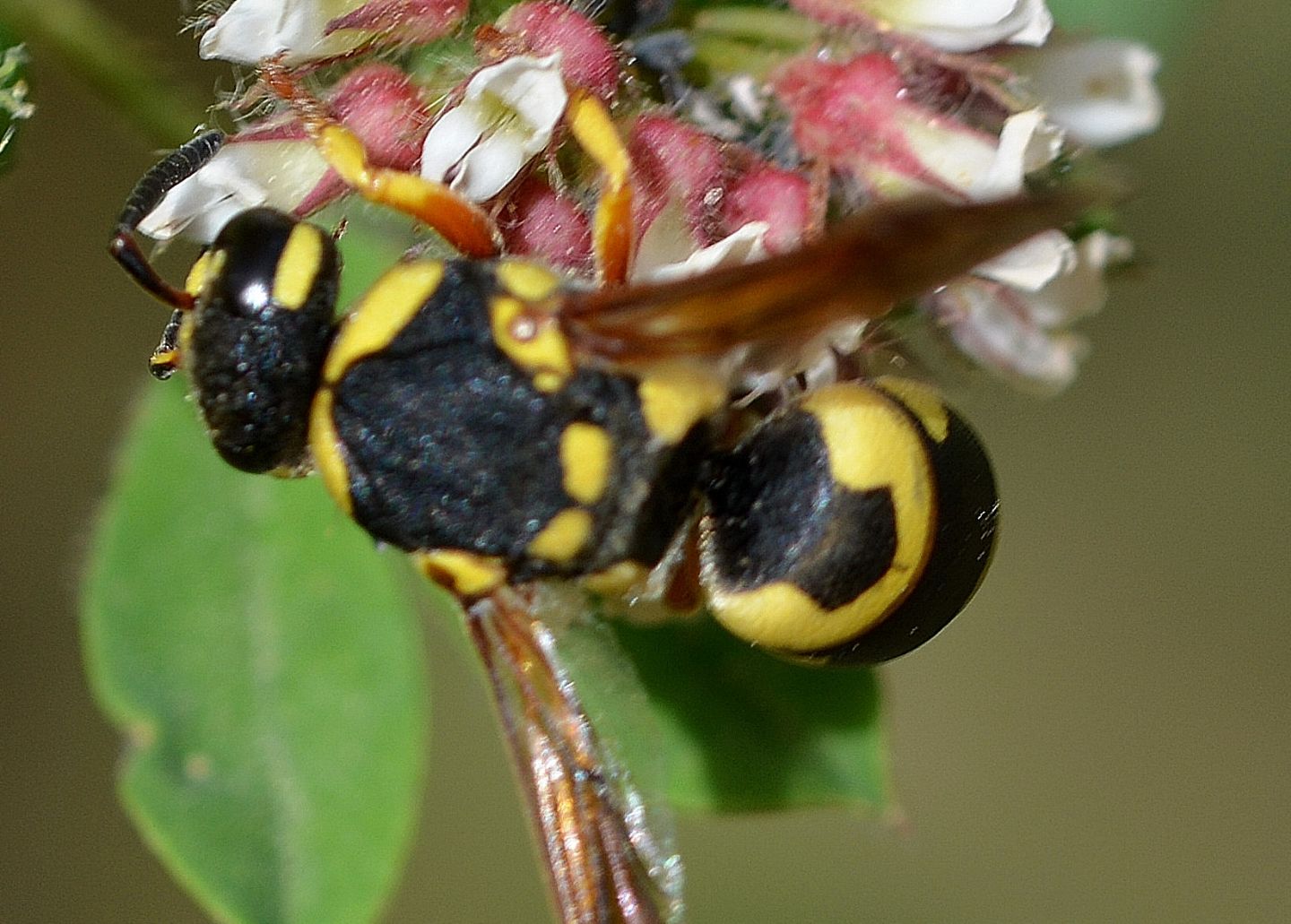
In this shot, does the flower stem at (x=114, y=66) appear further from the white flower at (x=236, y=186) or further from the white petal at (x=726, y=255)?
A: the white petal at (x=726, y=255)

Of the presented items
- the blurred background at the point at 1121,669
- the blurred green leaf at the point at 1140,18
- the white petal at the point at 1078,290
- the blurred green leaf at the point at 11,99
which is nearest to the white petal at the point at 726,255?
the white petal at the point at 1078,290

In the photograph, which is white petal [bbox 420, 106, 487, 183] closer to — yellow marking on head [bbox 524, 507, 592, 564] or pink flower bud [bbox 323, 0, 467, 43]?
pink flower bud [bbox 323, 0, 467, 43]

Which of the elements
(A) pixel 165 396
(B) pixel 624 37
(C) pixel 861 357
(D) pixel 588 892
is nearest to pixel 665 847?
(D) pixel 588 892

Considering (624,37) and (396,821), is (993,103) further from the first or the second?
(396,821)

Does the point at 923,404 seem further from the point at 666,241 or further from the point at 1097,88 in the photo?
the point at 1097,88

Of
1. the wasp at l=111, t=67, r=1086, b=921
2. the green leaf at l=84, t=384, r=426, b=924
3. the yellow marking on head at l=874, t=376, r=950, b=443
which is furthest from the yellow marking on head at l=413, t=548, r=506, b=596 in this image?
the green leaf at l=84, t=384, r=426, b=924

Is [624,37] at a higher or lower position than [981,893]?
higher
